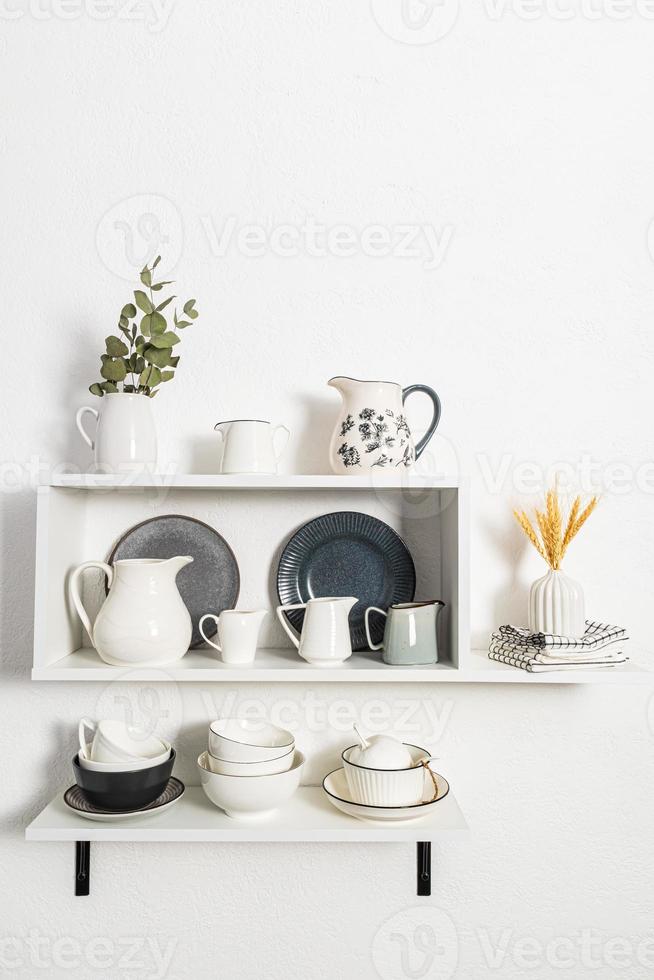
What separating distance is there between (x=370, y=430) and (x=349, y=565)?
0.21 m

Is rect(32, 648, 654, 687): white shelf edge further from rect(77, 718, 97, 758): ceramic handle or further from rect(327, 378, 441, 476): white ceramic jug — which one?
rect(327, 378, 441, 476): white ceramic jug

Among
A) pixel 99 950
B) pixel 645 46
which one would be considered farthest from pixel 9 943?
pixel 645 46

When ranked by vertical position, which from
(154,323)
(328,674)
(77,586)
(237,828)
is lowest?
(237,828)

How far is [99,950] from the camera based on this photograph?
1074 millimetres

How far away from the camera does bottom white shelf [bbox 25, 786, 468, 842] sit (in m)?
0.93

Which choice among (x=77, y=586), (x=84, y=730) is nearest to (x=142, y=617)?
(x=77, y=586)

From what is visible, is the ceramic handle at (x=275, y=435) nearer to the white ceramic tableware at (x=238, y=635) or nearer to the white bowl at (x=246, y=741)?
the white ceramic tableware at (x=238, y=635)

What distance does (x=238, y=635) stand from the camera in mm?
970

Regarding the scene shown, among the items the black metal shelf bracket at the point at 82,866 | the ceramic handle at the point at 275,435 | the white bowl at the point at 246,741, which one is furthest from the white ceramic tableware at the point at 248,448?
the black metal shelf bracket at the point at 82,866

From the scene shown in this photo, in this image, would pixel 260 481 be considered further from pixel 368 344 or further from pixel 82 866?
pixel 82 866

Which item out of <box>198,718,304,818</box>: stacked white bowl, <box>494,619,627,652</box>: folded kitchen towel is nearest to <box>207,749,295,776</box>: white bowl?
<box>198,718,304,818</box>: stacked white bowl

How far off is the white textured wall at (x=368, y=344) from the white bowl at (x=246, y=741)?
72 millimetres

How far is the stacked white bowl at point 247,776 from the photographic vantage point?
0.93 meters

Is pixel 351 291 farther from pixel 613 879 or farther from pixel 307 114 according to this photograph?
pixel 613 879
